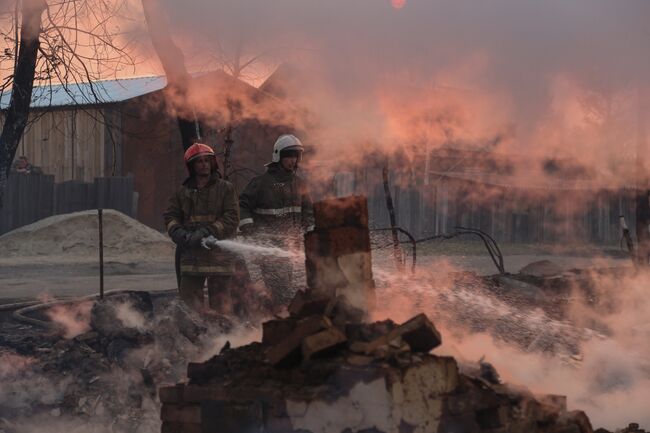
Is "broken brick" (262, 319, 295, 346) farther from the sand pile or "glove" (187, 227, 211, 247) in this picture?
the sand pile

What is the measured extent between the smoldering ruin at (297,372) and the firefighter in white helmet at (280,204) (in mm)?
982

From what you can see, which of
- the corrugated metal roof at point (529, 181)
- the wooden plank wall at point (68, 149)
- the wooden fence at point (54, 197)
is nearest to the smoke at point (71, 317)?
the corrugated metal roof at point (529, 181)

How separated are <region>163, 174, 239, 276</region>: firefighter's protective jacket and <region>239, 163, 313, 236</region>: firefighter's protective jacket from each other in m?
0.28

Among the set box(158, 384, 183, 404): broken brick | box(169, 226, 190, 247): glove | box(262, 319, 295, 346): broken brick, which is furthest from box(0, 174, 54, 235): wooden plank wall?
box(262, 319, 295, 346): broken brick

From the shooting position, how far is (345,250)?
4961mm

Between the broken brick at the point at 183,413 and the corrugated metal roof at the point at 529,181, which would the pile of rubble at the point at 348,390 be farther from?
the corrugated metal roof at the point at 529,181

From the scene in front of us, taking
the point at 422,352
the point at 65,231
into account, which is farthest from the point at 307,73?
the point at 65,231

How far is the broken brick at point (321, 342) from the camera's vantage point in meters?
4.18

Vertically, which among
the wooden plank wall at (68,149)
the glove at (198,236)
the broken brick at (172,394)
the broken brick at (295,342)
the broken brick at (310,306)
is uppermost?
the wooden plank wall at (68,149)

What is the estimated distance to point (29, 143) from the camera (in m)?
26.3

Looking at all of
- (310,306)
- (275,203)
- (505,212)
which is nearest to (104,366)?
(275,203)

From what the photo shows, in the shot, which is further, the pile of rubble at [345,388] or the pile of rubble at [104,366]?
the pile of rubble at [104,366]

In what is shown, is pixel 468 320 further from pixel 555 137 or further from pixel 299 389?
pixel 299 389

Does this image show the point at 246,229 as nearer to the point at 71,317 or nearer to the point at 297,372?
the point at 71,317
